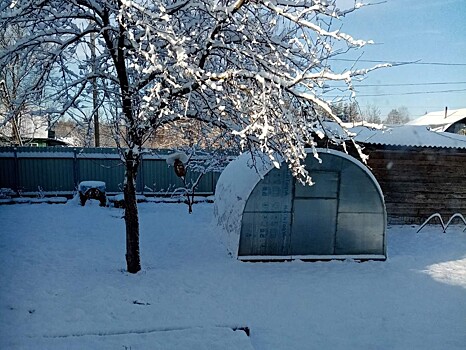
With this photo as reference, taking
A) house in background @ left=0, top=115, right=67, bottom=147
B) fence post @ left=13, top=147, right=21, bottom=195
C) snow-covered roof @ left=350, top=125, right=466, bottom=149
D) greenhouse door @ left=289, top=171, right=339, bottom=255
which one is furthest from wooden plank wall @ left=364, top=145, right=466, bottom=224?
fence post @ left=13, top=147, right=21, bottom=195

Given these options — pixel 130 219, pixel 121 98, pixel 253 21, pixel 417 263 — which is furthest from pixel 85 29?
pixel 417 263

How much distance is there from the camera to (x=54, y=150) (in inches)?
550

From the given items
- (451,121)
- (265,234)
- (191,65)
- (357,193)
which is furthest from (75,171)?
(451,121)

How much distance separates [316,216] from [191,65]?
4599mm

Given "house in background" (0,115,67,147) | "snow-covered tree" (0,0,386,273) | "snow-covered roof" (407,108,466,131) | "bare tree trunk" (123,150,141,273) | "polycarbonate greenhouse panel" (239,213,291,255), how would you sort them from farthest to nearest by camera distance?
"snow-covered roof" (407,108,466,131)
"house in background" (0,115,67,147)
"polycarbonate greenhouse panel" (239,213,291,255)
"bare tree trunk" (123,150,141,273)
"snow-covered tree" (0,0,386,273)

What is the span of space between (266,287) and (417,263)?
3.72 meters

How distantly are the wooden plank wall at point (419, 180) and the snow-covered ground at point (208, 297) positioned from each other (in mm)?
2073

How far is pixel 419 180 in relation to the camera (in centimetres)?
1101

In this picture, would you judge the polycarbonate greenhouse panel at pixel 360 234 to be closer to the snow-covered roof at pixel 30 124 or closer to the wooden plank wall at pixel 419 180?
the wooden plank wall at pixel 419 180

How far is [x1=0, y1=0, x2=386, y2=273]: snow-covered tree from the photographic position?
14.1 feet

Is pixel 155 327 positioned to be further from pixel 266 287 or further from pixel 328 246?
pixel 328 246

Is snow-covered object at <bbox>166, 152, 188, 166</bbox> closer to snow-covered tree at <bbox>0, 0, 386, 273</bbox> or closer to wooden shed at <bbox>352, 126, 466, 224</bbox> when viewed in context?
snow-covered tree at <bbox>0, 0, 386, 273</bbox>

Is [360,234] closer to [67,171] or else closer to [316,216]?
[316,216]

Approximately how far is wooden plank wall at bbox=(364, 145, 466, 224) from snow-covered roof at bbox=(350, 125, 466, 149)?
170mm
